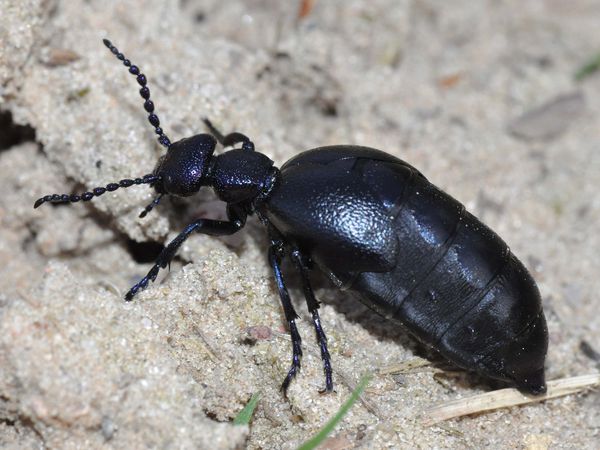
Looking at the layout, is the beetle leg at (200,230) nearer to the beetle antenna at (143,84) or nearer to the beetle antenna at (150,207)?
the beetle antenna at (150,207)

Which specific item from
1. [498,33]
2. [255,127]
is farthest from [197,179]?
[498,33]

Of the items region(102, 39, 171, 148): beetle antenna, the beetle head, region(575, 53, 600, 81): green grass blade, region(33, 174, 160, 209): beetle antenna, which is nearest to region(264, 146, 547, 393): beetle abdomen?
the beetle head

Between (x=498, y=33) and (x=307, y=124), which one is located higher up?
(x=498, y=33)

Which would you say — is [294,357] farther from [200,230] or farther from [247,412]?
[200,230]

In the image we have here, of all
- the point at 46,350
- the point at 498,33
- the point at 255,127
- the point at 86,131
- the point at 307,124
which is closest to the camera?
the point at 46,350

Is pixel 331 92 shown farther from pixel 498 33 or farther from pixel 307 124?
pixel 498 33

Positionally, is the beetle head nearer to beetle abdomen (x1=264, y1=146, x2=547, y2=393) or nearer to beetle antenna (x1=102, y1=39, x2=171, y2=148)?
beetle antenna (x1=102, y1=39, x2=171, y2=148)

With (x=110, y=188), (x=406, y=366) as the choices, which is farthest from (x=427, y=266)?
(x=110, y=188)
